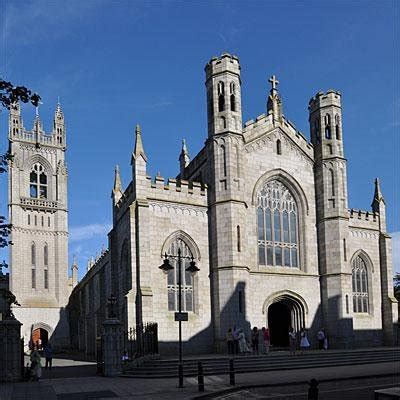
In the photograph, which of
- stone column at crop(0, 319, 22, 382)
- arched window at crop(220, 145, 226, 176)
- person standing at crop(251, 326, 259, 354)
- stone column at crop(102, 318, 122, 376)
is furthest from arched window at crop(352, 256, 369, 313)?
stone column at crop(0, 319, 22, 382)

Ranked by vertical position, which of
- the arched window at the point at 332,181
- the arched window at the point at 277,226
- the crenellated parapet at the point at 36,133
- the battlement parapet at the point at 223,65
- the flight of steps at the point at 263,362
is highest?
the crenellated parapet at the point at 36,133

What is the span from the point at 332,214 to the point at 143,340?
14705 mm

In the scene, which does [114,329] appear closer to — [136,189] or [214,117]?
[136,189]

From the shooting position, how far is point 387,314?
1511 inches

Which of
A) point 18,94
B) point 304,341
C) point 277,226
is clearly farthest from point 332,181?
point 18,94

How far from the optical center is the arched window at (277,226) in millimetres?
34531

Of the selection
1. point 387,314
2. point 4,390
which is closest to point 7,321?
point 4,390

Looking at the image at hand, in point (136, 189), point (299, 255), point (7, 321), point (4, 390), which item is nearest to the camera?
point (4, 390)

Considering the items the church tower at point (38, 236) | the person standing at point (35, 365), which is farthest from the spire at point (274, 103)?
the church tower at point (38, 236)

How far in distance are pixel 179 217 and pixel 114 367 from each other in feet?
31.8

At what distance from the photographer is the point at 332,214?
36000 millimetres

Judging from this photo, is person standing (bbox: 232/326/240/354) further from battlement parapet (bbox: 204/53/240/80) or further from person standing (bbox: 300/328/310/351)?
battlement parapet (bbox: 204/53/240/80)

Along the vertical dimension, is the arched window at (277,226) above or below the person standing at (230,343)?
above

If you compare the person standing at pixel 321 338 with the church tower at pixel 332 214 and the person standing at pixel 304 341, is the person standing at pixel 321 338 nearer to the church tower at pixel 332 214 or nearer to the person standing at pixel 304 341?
the person standing at pixel 304 341
